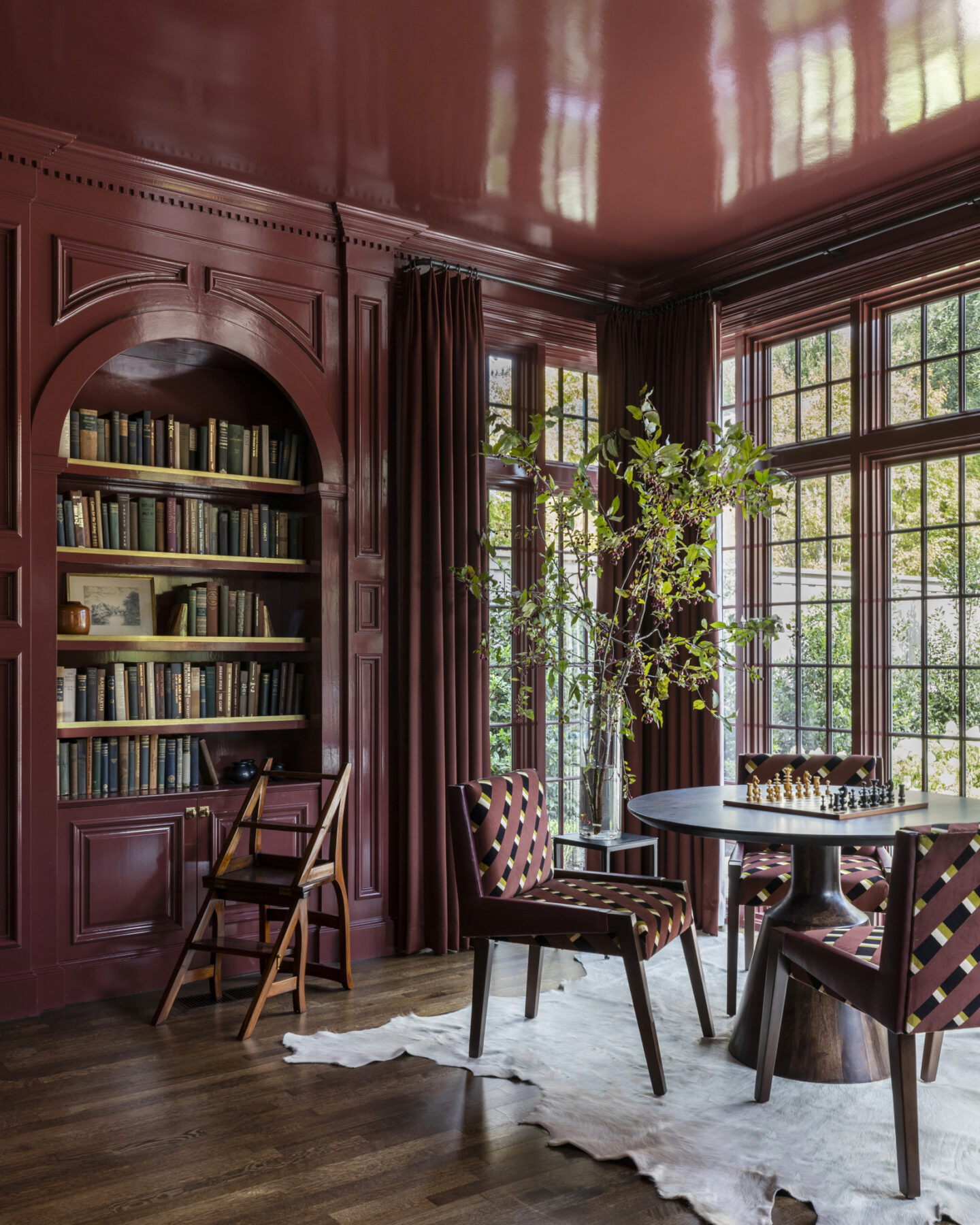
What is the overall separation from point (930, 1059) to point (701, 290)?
376cm

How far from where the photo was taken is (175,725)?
4.57 m

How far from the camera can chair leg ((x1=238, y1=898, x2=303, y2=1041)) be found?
12.5ft

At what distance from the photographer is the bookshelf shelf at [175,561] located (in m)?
4.36

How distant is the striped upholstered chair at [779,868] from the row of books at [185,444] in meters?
2.45

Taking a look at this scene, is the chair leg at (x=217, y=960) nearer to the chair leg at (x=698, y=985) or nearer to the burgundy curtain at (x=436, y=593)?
the burgundy curtain at (x=436, y=593)

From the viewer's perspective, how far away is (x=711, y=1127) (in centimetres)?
302

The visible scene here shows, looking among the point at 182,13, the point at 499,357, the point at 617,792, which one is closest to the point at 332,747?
the point at 617,792

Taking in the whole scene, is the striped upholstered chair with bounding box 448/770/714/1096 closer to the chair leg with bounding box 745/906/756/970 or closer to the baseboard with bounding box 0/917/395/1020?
the chair leg with bounding box 745/906/756/970

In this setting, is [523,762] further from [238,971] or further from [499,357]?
[499,357]

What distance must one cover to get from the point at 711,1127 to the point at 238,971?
227 cm

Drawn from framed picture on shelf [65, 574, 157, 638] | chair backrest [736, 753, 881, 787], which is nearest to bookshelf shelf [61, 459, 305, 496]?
framed picture on shelf [65, 574, 157, 638]

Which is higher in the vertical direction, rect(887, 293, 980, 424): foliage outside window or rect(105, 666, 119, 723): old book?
rect(887, 293, 980, 424): foliage outside window

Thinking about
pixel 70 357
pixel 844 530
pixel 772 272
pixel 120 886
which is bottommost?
pixel 120 886

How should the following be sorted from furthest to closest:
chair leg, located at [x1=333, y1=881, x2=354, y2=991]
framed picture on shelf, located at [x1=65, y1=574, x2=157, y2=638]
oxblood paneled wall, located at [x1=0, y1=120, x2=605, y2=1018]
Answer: framed picture on shelf, located at [x1=65, y1=574, x2=157, y2=638] → chair leg, located at [x1=333, y1=881, x2=354, y2=991] → oxblood paneled wall, located at [x1=0, y1=120, x2=605, y2=1018]
